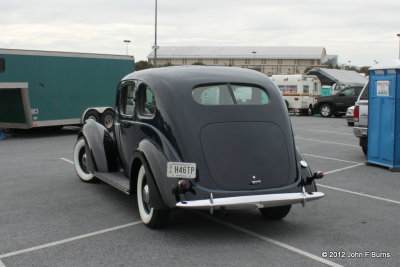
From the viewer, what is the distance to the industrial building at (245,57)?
11194 centimetres

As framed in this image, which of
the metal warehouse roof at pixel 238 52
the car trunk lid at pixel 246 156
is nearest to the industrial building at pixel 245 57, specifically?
the metal warehouse roof at pixel 238 52

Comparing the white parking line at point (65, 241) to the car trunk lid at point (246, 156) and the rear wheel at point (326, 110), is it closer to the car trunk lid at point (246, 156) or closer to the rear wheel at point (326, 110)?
the car trunk lid at point (246, 156)

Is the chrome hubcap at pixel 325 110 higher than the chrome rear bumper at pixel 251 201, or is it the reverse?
the chrome rear bumper at pixel 251 201

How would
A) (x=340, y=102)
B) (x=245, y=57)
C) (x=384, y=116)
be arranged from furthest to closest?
(x=245, y=57) < (x=340, y=102) < (x=384, y=116)

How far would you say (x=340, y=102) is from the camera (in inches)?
1014

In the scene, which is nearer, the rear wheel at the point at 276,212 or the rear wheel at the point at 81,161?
the rear wheel at the point at 276,212

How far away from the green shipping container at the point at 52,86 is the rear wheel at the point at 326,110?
13.2 m

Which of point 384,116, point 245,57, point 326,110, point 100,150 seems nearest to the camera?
point 100,150

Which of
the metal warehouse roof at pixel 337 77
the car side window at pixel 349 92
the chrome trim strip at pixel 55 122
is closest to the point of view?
the chrome trim strip at pixel 55 122

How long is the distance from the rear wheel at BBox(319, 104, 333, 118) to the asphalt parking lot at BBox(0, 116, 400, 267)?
17986 mm

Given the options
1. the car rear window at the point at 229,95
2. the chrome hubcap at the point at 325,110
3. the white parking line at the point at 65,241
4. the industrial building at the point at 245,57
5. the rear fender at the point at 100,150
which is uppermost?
the industrial building at the point at 245,57

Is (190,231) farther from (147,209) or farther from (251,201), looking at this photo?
(251,201)

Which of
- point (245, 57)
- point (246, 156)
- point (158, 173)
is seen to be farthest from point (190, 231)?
point (245, 57)

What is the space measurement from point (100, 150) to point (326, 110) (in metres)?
21.0
